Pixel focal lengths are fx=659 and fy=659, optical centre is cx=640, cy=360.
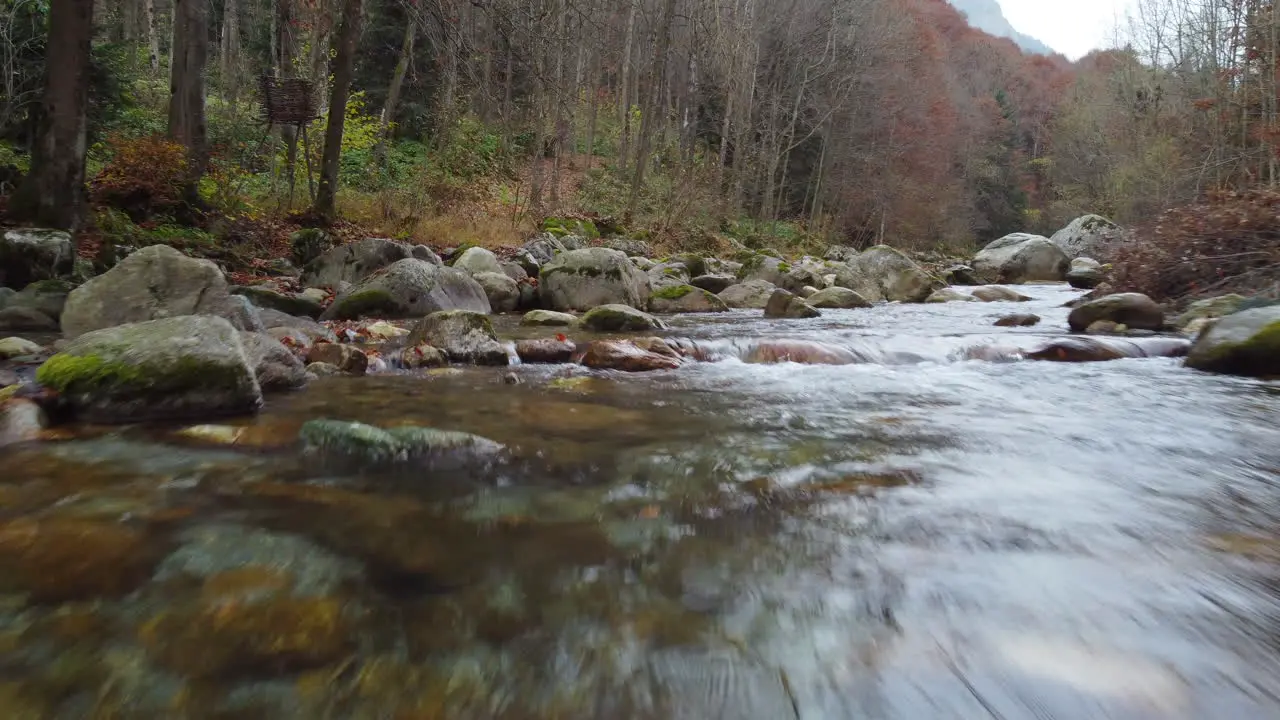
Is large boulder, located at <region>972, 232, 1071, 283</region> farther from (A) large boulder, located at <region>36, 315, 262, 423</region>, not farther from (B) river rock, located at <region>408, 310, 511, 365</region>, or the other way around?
(A) large boulder, located at <region>36, 315, 262, 423</region>

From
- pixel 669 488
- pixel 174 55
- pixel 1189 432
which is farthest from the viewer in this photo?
pixel 174 55

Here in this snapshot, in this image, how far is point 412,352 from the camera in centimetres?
501

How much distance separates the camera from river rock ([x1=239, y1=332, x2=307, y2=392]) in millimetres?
3801

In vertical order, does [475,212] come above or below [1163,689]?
above

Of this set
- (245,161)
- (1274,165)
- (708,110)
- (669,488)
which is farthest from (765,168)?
(669,488)

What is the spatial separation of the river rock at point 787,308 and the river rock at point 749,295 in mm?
1063

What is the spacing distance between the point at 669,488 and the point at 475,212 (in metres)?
11.7

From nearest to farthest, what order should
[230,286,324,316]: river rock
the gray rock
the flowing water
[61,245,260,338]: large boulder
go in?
the flowing water < [61,245,260,338]: large boulder < [230,286,324,316]: river rock < the gray rock

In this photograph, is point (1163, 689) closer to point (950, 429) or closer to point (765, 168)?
point (950, 429)

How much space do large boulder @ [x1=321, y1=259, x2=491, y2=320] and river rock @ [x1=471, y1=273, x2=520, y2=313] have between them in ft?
2.77

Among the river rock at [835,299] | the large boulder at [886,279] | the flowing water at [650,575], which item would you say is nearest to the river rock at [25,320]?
the flowing water at [650,575]

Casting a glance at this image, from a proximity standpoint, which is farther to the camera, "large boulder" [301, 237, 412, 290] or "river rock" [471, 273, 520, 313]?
"river rock" [471, 273, 520, 313]

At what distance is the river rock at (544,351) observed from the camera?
544 centimetres

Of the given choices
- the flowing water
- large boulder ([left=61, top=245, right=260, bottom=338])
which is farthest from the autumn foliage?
large boulder ([left=61, top=245, right=260, bottom=338])
